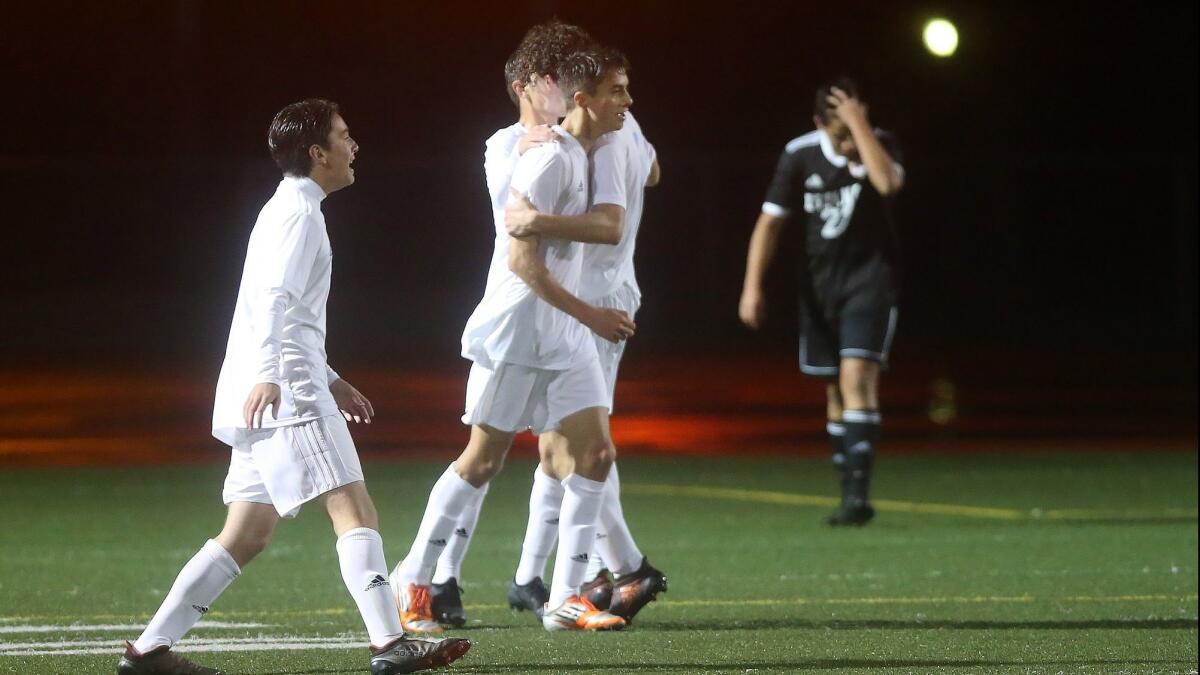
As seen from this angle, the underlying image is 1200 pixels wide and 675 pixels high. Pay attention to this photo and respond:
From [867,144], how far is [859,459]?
5.11 ft

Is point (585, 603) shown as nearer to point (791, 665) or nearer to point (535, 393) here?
point (535, 393)

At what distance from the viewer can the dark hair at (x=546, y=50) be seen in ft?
22.0

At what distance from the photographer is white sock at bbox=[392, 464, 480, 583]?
7020 millimetres

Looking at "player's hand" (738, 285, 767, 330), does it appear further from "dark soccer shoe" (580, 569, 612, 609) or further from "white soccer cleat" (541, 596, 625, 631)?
"white soccer cleat" (541, 596, 625, 631)

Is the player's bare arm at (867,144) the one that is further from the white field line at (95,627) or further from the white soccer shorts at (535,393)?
the white field line at (95,627)

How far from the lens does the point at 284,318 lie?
545 cm

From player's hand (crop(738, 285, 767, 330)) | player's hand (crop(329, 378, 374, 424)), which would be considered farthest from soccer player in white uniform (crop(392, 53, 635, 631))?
player's hand (crop(738, 285, 767, 330))

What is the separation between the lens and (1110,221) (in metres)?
→ 29.6

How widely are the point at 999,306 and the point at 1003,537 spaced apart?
20876mm

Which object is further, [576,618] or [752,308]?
[752,308]

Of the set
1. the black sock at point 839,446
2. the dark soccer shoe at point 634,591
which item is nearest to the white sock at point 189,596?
the dark soccer shoe at point 634,591

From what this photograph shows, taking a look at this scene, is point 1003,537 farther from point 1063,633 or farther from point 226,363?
point 226,363

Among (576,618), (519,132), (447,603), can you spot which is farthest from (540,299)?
(447,603)

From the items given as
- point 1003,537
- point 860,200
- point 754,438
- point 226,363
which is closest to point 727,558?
point 1003,537
